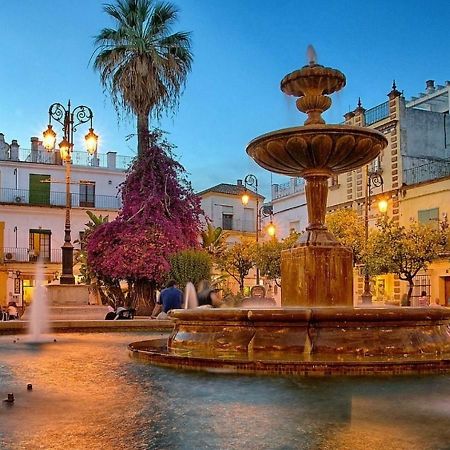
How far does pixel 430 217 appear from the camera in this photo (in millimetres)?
33562

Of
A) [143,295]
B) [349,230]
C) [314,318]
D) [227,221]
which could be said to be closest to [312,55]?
[314,318]

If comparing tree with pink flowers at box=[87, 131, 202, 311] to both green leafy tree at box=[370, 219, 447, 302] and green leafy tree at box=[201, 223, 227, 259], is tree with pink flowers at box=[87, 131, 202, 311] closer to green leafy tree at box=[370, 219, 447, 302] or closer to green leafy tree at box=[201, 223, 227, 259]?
green leafy tree at box=[201, 223, 227, 259]

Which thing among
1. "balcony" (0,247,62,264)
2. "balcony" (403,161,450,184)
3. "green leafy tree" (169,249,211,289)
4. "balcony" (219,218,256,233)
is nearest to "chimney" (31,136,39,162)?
"balcony" (0,247,62,264)

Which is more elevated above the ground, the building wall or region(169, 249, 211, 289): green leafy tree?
the building wall

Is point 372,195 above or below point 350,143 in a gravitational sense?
above

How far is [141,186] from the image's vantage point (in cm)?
2288

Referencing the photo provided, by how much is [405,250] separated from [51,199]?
22.4 metres

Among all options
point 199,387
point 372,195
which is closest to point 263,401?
point 199,387

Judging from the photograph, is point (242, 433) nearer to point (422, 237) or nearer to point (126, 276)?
point (126, 276)

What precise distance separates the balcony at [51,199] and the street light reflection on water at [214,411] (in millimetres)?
35871

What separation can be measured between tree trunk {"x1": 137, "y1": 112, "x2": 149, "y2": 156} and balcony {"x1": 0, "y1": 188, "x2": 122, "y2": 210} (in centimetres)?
1665

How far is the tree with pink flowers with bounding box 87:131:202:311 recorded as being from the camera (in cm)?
2206

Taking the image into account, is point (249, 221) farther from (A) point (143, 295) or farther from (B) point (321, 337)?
(B) point (321, 337)

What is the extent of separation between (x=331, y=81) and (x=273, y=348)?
4.22 metres
